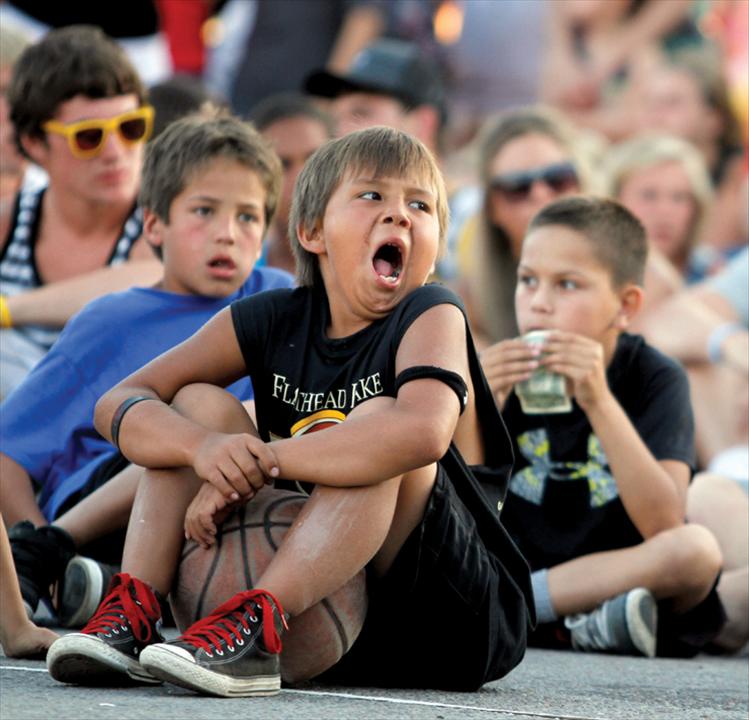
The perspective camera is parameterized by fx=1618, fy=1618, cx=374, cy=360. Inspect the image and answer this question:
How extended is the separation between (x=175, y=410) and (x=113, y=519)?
114cm

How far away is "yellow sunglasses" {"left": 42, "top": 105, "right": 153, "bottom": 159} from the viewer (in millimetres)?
5441

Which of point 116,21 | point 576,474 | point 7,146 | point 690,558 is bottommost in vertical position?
point 690,558

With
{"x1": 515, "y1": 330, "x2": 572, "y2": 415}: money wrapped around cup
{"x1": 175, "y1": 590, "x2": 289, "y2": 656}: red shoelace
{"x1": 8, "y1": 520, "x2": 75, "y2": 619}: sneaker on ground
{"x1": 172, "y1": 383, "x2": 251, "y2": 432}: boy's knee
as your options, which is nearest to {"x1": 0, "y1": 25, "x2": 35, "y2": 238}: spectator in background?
{"x1": 8, "y1": 520, "x2": 75, "y2": 619}: sneaker on ground

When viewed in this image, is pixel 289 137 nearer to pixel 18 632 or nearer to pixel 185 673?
pixel 18 632

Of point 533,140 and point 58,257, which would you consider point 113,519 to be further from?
point 533,140

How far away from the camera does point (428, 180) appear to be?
3.37 m

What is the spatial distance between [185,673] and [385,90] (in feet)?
17.8

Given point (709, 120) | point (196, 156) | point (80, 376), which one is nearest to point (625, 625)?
point (80, 376)

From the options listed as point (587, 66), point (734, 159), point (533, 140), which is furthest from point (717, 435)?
point (587, 66)

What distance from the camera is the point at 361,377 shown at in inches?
126

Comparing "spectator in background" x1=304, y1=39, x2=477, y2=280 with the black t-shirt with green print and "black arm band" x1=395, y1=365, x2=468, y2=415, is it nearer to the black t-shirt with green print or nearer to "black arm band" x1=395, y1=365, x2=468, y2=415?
the black t-shirt with green print

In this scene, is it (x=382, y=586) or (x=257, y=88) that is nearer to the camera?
(x=382, y=586)

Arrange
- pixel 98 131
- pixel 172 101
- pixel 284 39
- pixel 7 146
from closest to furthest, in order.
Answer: pixel 98 131
pixel 7 146
pixel 172 101
pixel 284 39

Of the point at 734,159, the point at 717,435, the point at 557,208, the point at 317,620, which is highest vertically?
the point at 734,159
